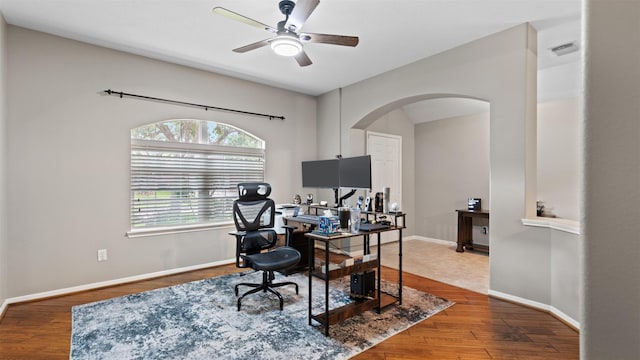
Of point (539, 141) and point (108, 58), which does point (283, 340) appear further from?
point (539, 141)

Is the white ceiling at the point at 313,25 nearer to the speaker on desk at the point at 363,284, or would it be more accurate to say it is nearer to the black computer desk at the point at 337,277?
the black computer desk at the point at 337,277

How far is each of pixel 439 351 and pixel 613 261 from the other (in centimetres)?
227

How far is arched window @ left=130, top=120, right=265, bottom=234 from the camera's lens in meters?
3.94

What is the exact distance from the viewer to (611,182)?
1.35ft

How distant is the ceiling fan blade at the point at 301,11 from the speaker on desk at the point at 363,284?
239 cm

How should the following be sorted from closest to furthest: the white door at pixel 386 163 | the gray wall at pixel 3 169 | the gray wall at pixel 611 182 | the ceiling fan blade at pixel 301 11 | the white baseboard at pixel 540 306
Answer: the gray wall at pixel 611 182
the ceiling fan blade at pixel 301 11
the white baseboard at pixel 540 306
the gray wall at pixel 3 169
the white door at pixel 386 163

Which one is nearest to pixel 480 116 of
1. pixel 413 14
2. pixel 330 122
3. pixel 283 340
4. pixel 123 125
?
pixel 330 122

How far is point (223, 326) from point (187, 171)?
2.39 metres

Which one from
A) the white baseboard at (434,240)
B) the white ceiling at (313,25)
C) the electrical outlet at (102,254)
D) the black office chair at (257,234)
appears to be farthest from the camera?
the white baseboard at (434,240)

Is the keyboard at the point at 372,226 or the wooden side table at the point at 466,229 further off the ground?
the keyboard at the point at 372,226

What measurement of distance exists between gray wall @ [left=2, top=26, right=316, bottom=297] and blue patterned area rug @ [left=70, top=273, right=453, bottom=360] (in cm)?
71

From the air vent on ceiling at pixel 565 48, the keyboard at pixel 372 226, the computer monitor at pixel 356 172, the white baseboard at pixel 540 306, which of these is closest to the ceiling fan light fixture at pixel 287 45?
the computer monitor at pixel 356 172

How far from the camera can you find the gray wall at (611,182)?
0.39 m

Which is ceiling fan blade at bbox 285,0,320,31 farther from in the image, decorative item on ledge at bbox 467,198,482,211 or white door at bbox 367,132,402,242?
decorative item on ledge at bbox 467,198,482,211
